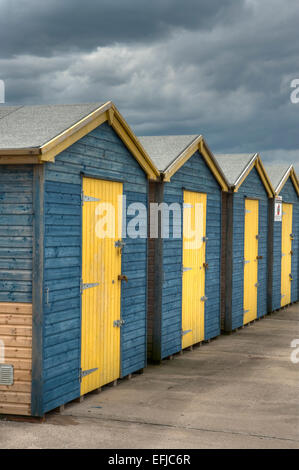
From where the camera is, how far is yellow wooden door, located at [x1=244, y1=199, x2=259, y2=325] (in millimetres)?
14320

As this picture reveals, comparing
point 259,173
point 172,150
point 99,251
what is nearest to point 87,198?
point 99,251

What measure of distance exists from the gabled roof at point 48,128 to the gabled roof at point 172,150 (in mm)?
1180

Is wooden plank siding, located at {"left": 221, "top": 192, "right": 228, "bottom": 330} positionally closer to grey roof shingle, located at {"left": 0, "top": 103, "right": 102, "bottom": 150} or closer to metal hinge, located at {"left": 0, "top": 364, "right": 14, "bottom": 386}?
grey roof shingle, located at {"left": 0, "top": 103, "right": 102, "bottom": 150}

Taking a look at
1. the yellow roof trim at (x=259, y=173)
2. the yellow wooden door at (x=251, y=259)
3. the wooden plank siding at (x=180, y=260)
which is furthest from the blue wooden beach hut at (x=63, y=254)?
the yellow wooden door at (x=251, y=259)

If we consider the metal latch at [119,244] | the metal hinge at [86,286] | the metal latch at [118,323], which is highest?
the metal latch at [119,244]

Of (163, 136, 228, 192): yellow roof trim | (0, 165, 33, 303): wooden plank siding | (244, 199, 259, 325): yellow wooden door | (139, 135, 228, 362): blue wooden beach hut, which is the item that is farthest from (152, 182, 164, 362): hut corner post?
(244, 199, 259, 325): yellow wooden door

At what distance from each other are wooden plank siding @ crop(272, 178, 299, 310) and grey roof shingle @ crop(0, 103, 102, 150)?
9284mm

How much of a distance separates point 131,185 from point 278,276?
8.83m

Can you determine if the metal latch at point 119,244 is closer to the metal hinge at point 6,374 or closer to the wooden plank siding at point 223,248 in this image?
the metal hinge at point 6,374

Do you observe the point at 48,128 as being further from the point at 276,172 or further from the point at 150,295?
the point at 276,172

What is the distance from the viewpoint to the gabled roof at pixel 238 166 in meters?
13.4

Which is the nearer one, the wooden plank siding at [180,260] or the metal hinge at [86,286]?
the metal hinge at [86,286]

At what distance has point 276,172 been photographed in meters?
17.5

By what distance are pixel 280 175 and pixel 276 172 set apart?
0.32 meters
